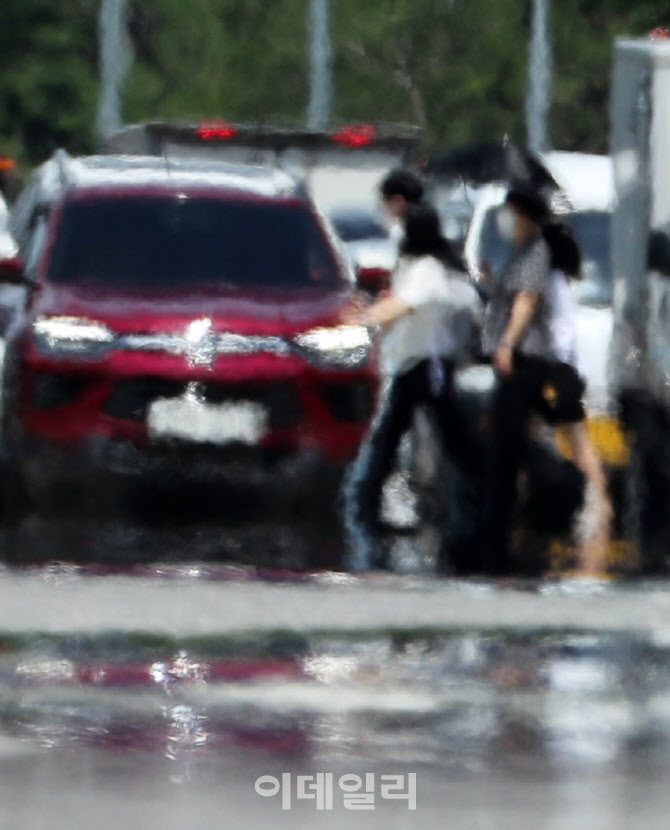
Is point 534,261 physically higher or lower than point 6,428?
higher

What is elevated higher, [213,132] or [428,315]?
[428,315]

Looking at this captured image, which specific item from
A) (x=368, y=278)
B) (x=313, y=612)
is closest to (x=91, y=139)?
(x=368, y=278)

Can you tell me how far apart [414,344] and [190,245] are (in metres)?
1.66

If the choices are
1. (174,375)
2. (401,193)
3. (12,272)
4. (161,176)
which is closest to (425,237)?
(401,193)

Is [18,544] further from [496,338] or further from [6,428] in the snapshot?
[496,338]

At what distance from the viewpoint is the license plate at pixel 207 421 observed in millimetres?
12758

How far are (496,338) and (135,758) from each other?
5302 millimetres

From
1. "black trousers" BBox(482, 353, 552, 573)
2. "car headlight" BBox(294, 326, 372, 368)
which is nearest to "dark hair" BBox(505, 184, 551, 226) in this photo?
"black trousers" BBox(482, 353, 552, 573)

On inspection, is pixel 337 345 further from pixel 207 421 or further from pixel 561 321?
pixel 561 321

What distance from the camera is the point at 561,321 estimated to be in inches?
492

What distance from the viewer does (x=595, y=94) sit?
64812 mm

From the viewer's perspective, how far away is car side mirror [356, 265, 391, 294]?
1345cm

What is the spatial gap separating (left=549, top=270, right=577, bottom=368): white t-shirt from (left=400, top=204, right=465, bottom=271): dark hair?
46 cm

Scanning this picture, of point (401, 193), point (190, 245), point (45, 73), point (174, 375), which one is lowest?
point (45, 73)
